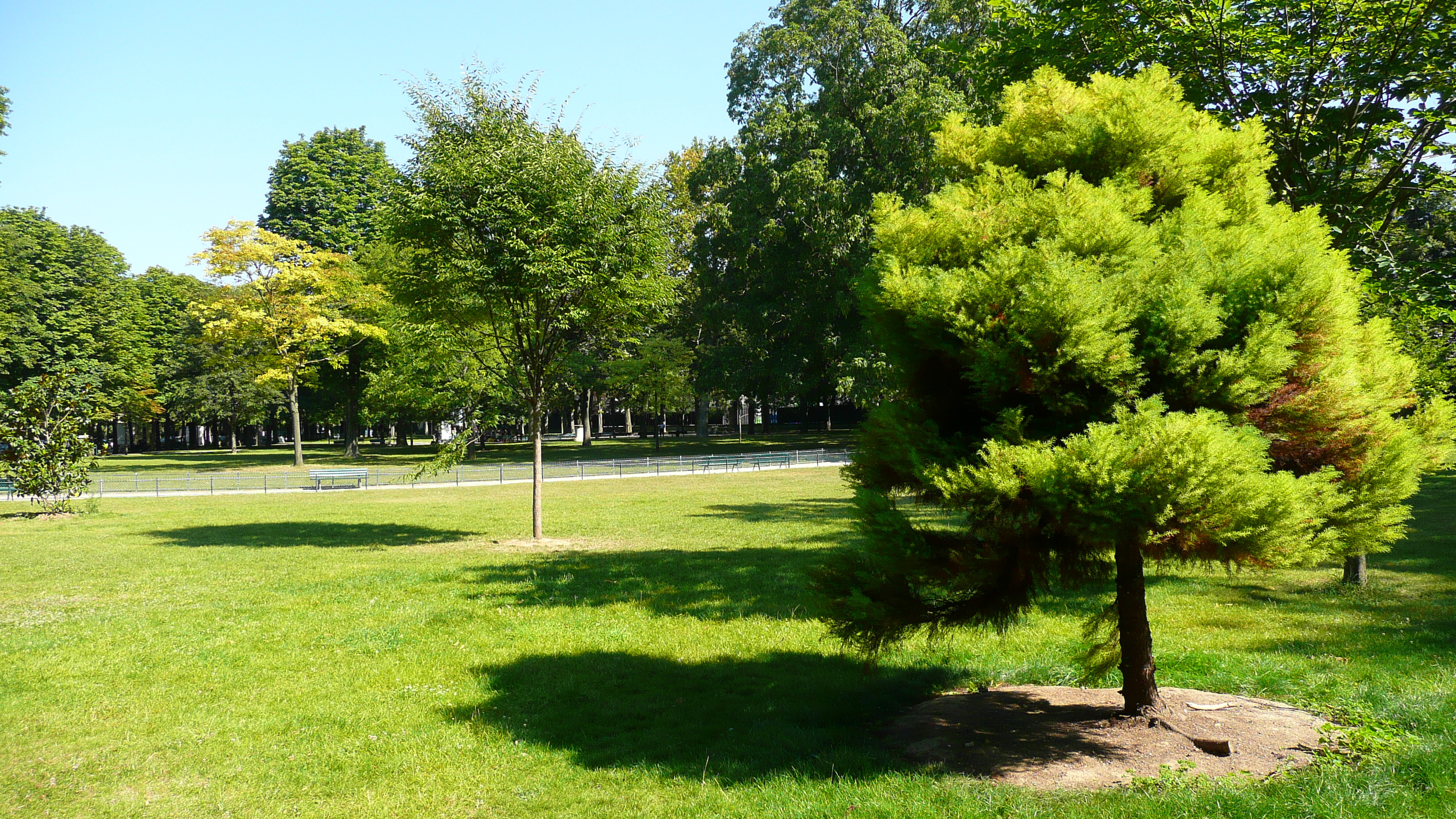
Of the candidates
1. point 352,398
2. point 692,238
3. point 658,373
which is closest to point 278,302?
point 352,398

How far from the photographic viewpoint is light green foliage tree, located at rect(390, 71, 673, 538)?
16312mm

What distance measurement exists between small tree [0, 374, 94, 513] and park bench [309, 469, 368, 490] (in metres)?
9.29

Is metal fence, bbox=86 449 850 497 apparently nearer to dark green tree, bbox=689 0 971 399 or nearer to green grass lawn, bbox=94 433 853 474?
green grass lawn, bbox=94 433 853 474

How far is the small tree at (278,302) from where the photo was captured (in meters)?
42.7

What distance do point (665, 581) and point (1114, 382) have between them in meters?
9.21

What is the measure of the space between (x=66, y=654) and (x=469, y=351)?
12481mm

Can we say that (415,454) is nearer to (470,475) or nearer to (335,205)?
(335,205)

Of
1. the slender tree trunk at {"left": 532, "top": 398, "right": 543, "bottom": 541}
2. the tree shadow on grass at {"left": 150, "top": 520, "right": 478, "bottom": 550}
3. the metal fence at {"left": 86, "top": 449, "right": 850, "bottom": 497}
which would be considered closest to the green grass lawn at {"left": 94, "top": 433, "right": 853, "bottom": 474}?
the metal fence at {"left": 86, "top": 449, "right": 850, "bottom": 497}

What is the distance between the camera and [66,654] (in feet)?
29.0

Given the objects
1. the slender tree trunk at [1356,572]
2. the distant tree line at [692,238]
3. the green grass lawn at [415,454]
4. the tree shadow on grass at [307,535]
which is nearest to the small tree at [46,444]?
the distant tree line at [692,238]

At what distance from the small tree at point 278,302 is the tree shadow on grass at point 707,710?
3919cm

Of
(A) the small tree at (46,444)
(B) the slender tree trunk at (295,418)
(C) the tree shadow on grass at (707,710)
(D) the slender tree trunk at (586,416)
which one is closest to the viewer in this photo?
(C) the tree shadow on grass at (707,710)

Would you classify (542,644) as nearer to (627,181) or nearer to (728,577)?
(728,577)

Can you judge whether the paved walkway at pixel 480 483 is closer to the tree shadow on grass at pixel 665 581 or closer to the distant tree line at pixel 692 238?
the distant tree line at pixel 692 238
